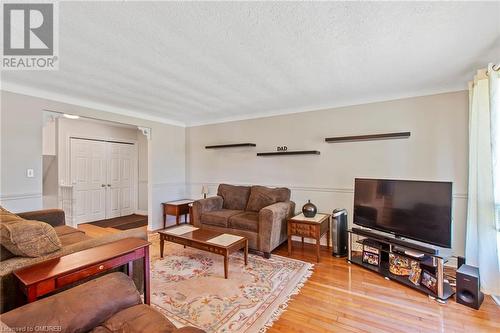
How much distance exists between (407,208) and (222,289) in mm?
2261

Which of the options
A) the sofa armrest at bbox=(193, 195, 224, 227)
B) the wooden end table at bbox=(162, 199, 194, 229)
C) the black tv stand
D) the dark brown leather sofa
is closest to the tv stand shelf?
the black tv stand

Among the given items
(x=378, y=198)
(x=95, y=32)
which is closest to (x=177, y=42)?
(x=95, y=32)

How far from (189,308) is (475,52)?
3537 millimetres

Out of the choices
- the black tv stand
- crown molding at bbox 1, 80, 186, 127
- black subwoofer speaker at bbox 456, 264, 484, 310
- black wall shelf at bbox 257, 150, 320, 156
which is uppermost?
crown molding at bbox 1, 80, 186, 127

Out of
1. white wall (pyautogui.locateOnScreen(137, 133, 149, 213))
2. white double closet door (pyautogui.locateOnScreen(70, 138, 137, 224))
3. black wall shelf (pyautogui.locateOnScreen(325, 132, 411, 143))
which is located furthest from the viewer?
white wall (pyautogui.locateOnScreen(137, 133, 149, 213))

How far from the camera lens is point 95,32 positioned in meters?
1.79

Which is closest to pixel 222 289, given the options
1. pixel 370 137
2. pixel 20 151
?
pixel 370 137

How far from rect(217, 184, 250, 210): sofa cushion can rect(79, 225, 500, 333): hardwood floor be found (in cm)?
185

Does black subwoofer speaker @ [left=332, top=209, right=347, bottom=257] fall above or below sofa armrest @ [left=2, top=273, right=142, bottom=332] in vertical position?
below

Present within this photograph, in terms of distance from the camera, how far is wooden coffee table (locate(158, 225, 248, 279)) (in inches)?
104

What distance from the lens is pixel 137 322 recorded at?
1153 mm

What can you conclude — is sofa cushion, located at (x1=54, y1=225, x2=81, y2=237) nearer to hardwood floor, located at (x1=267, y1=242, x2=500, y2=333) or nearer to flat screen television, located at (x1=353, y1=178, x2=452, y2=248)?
hardwood floor, located at (x1=267, y1=242, x2=500, y2=333)

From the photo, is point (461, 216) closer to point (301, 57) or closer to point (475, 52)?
point (475, 52)

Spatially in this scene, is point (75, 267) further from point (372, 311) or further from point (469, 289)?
point (469, 289)
